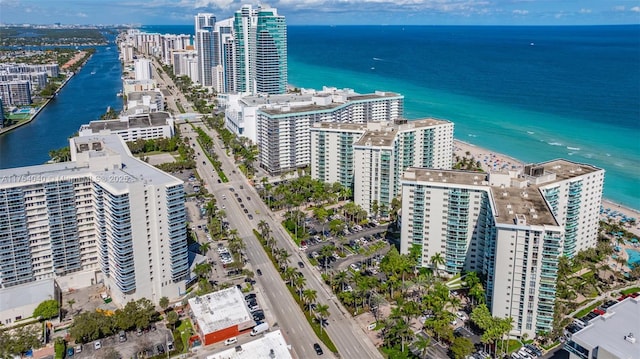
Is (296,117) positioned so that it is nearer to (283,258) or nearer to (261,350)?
(283,258)

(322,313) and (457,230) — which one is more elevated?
(457,230)

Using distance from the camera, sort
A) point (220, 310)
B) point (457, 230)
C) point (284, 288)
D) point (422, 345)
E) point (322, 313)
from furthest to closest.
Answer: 1. point (457, 230)
2. point (284, 288)
3. point (220, 310)
4. point (322, 313)
5. point (422, 345)

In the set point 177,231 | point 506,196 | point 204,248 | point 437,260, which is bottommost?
point 204,248

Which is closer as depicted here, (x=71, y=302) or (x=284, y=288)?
(x=71, y=302)

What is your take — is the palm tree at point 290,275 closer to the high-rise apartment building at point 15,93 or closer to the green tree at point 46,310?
the green tree at point 46,310

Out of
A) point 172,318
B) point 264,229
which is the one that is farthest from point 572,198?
point 172,318

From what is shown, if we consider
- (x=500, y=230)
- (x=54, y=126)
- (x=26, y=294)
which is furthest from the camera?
(x=54, y=126)

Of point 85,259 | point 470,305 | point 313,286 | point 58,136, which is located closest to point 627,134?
point 470,305
